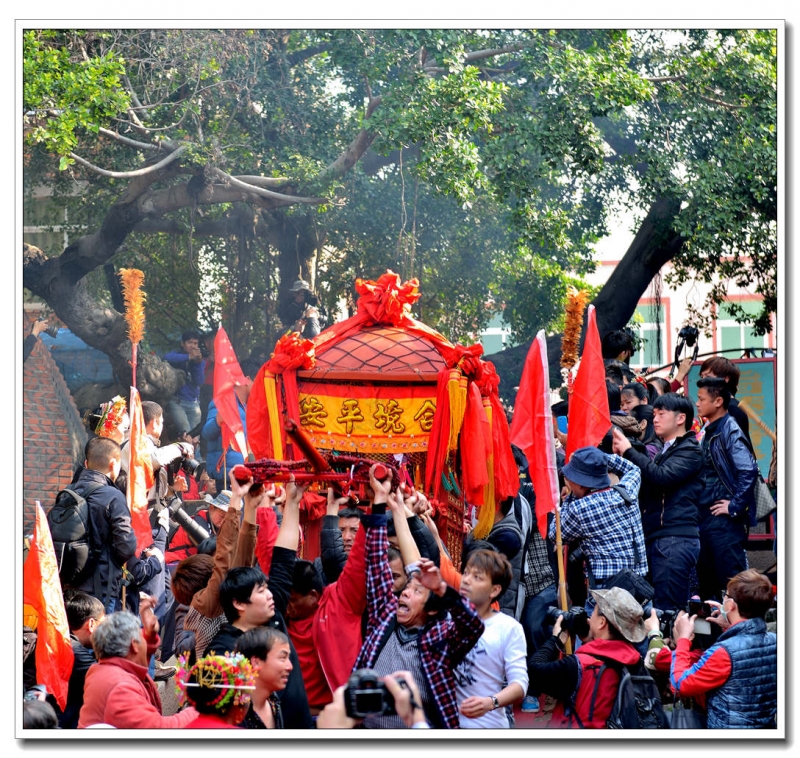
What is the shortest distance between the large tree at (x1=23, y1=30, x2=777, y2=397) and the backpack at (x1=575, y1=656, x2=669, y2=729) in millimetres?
3888

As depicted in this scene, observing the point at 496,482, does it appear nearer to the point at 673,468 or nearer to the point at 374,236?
the point at 673,468

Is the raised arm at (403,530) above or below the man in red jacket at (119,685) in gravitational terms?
above

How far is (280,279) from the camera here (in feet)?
30.9

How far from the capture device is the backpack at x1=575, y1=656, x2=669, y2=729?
385 cm

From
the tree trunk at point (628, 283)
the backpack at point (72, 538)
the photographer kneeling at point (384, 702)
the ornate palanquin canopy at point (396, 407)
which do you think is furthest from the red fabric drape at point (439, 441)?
the tree trunk at point (628, 283)

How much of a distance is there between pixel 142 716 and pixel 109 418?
2464mm

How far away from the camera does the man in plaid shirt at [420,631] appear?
11.1 ft

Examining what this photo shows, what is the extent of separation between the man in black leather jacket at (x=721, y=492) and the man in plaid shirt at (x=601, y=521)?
0.67 m

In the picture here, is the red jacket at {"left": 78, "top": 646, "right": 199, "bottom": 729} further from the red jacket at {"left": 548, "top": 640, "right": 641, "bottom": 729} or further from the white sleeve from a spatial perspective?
the red jacket at {"left": 548, "top": 640, "right": 641, "bottom": 729}

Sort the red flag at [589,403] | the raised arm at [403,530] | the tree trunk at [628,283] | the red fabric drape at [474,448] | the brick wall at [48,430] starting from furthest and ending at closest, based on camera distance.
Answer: the tree trunk at [628,283] < the brick wall at [48,430] < the red flag at [589,403] < the red fabric drape at [474,448] < the raised arm at [403,530]

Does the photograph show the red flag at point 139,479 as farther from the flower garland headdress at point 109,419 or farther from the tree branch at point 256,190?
the tree branch at point 256,190

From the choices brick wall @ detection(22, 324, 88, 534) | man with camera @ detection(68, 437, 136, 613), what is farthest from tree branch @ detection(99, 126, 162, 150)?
man with camera @ detection(68, 437, 136, 613)
